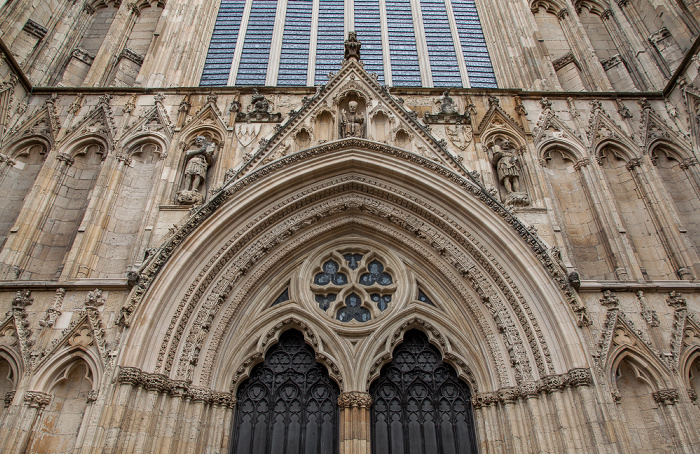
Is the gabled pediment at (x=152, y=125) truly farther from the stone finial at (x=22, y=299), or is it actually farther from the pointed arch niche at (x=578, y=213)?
the pointed arch niche at (x=578, y=213)

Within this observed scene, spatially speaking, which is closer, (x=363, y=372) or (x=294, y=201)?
Answer: (x=363, y=372)

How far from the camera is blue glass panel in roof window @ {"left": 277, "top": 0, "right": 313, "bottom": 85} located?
45.2ft

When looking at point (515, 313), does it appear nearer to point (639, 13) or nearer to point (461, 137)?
point (461, 137)

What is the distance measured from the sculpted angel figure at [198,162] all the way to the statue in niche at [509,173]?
223 inches

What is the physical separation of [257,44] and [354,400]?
10857mm

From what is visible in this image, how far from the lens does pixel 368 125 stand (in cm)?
1030

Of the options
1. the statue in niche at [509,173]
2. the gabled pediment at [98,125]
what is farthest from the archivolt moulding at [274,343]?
the gabled pediment at [98,125]

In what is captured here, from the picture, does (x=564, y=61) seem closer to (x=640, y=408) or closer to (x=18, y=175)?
(x=640, y=408)

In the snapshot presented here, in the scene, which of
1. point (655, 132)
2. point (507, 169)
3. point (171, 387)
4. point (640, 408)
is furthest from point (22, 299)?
point (655, 132)

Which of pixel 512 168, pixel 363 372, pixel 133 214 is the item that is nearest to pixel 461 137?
pixel 512 168

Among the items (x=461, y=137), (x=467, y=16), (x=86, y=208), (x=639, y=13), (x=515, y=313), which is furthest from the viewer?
(x=467, y=16)

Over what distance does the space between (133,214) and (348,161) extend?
4200mm

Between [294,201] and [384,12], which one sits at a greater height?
[384,12]

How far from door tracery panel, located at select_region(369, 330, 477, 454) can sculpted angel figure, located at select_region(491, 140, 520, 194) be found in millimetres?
3404
